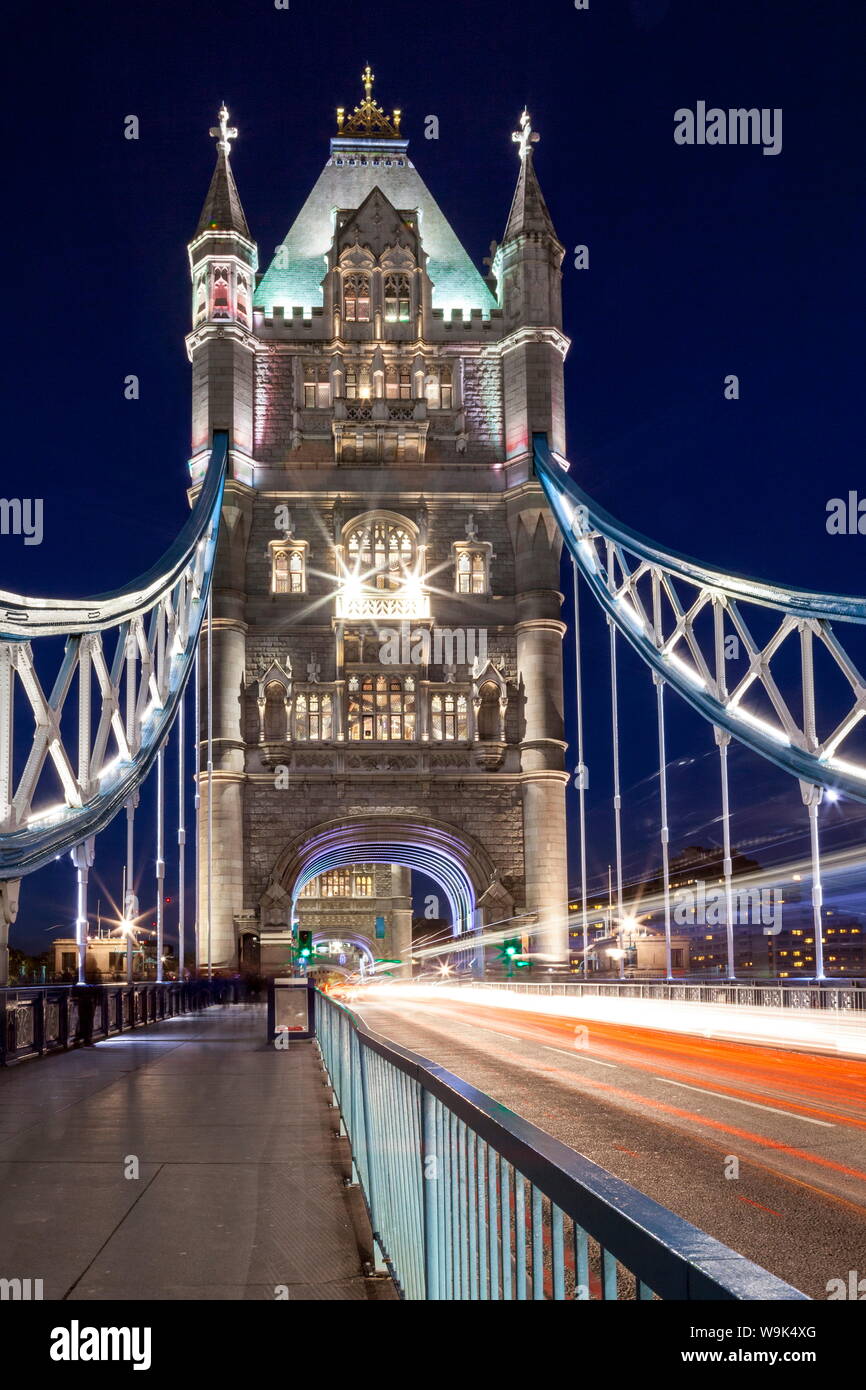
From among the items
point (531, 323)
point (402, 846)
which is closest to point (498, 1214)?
point (531, 323)

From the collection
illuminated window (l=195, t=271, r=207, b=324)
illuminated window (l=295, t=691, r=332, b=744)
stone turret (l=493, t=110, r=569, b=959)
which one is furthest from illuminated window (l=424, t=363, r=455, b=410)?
illuminated window (l=295, t=691, r=332, b=744)

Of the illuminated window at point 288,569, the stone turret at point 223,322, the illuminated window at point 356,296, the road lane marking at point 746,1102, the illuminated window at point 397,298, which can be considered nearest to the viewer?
the road lane marking at point 746,1102

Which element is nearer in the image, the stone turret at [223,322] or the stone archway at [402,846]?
the stone archway at [402,846]

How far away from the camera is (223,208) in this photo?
55188 millimetres

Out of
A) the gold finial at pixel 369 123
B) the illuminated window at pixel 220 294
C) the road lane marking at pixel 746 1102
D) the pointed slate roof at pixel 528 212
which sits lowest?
the road lane marking at pixel 746 1102

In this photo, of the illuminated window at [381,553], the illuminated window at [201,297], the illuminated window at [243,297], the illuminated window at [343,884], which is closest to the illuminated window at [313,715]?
the illuminated window at [381,553]

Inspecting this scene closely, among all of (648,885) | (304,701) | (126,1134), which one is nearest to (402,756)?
(304,701)

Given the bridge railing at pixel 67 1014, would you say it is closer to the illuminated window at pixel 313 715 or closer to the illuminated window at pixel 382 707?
the illuminated window at pixel 313 715

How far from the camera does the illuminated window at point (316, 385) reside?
53.4 metres

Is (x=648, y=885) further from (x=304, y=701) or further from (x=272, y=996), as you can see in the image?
(x=272, y=996)

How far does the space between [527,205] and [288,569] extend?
17.1 metres

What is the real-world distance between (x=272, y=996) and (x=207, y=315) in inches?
1458

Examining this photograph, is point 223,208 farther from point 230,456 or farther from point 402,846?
point 402,846
